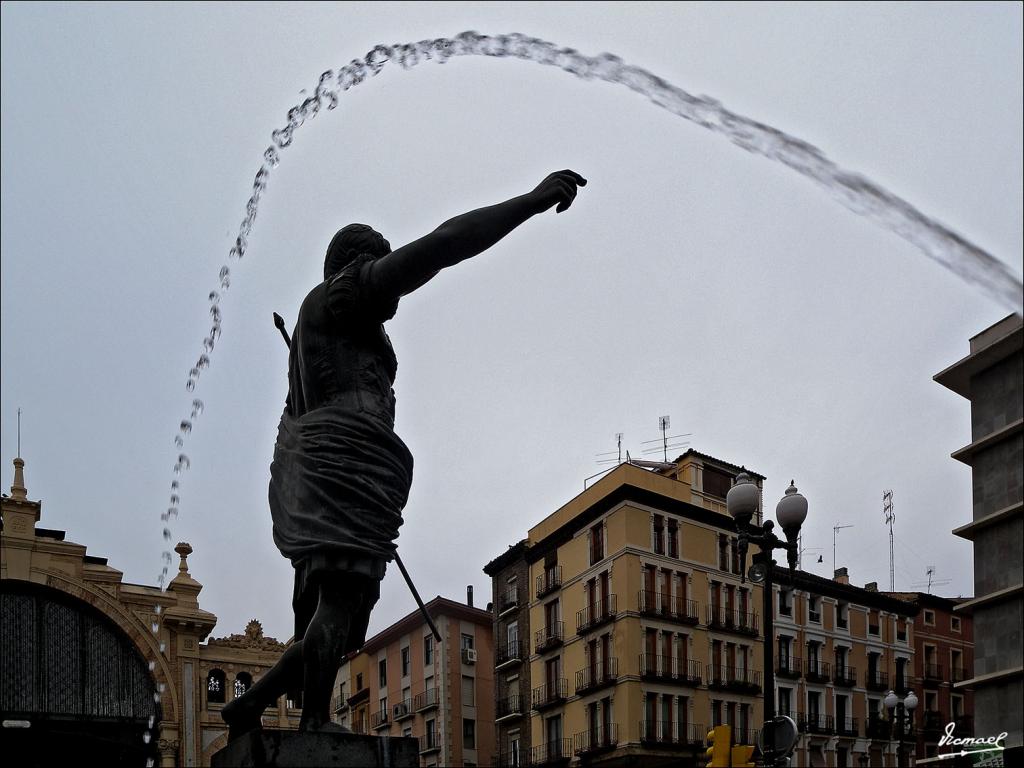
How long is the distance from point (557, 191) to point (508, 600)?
2366 inches

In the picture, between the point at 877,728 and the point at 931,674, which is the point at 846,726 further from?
the point at 931,674

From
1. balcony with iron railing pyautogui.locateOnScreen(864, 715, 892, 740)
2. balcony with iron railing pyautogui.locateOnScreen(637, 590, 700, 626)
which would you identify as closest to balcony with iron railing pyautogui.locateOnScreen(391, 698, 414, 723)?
balcony with iron railing pyautogui.locateOnScreen(637, 590, 700, 626)

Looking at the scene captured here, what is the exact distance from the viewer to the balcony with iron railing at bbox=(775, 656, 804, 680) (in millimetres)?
61188

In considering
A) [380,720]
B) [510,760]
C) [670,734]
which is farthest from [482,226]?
[380,720]

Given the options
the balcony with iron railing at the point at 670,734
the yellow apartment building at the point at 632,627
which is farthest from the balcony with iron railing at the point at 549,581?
the balcony with iron railing at the point at 670,734

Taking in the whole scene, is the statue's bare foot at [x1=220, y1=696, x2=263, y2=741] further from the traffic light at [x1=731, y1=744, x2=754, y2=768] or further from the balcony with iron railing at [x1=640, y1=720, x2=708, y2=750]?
the balcony with iron railing at [x1=640, y1=720, x2=708, y2=750]

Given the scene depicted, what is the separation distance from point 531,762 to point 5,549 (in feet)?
76.0

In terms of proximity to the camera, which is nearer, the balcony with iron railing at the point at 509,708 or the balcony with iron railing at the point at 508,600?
the balcony with iron railing at the point at 509,708

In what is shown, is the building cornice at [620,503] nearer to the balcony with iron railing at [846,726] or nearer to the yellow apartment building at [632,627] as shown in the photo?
the yellow apartment building at [632,627]

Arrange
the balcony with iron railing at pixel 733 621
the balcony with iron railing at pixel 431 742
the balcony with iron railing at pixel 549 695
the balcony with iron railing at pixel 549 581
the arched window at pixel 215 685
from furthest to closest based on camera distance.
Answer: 1. the balcony with iron railing at pixel 431 742
2. the balcony with iron railing at pixel 549 581
3. the balcony with iron railing at pixel 733 621
4. the balcony with iron railing at pixel 549 695
5. the arched window at pixel 215 685

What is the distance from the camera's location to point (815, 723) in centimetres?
6228

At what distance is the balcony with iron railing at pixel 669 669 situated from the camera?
182ft

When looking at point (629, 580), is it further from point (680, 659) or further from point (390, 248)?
point (390, 248)

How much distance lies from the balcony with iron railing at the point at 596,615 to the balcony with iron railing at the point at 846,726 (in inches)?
552
